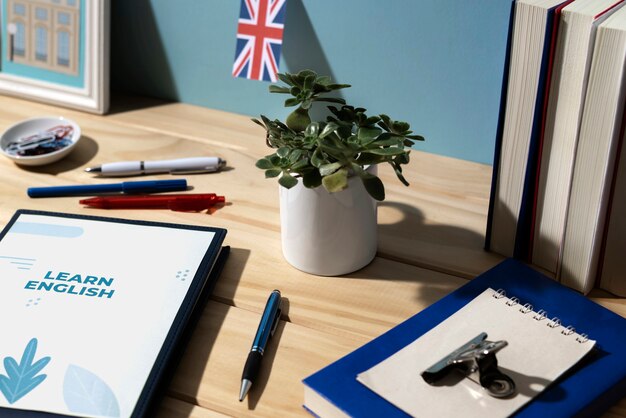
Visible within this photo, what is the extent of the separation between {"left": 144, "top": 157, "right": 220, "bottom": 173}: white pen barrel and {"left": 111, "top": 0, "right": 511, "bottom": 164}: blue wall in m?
0.16

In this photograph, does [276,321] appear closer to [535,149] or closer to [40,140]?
[535,149]

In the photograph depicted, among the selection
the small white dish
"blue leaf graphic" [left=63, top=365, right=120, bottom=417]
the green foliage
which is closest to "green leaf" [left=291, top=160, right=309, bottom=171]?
the green foliage

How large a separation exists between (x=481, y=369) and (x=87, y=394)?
328 millimetres

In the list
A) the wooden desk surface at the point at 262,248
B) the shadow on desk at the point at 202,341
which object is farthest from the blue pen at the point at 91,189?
the shadow on desk at the point at 202,341

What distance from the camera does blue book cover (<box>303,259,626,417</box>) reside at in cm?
63

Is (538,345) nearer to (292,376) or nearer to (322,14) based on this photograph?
(292,376)

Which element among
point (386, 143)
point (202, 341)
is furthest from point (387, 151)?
point (202, 341)

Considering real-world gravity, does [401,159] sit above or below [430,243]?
above

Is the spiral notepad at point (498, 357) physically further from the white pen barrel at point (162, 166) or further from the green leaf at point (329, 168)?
the white pen barrel at point (162, 166)

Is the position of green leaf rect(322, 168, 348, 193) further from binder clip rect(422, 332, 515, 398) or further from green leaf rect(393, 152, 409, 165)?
binder clip rect(422, 332, 515, 398)

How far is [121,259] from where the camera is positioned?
2.65 ft

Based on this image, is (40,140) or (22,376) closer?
(22,376)

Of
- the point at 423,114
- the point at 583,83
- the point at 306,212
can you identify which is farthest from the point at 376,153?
the point at 423,114

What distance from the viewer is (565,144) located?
76cm
